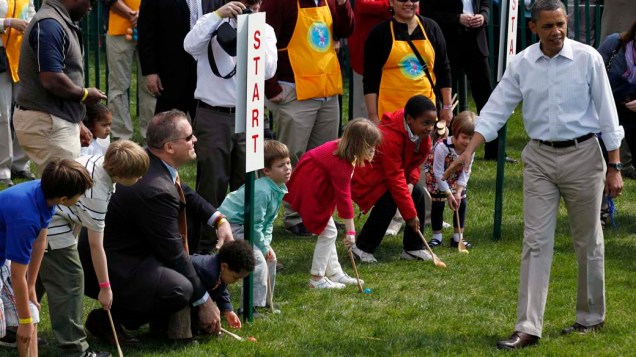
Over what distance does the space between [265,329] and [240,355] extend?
57cm

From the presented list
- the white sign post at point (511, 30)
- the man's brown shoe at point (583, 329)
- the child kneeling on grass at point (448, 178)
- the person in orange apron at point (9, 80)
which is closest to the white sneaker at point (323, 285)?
the child kneeling on grass at point (448, 178)

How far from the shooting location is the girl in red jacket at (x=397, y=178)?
30.2ft

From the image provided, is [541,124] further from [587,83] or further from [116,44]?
[116,44]

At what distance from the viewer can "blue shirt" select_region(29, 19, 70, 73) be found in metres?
8.09

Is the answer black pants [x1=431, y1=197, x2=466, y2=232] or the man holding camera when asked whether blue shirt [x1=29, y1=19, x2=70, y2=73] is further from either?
black pants [x1=431, y1=197, x2=466, y2=232]

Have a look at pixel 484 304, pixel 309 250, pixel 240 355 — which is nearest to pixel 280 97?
pixel 309 250

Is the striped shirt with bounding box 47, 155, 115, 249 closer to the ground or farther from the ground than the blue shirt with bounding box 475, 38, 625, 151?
closer to the ground

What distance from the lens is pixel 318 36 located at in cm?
1009

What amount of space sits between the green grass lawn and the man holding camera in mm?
867

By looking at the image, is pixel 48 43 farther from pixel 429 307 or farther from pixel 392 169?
pixel 429 307

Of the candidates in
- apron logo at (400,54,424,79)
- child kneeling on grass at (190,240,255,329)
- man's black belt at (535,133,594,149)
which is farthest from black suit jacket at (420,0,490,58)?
child kneeling on grass at (190,240,255,329)

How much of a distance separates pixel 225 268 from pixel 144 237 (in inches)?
20.8

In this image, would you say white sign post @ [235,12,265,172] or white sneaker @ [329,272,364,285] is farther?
white sneaker @ [329,272,364,285]

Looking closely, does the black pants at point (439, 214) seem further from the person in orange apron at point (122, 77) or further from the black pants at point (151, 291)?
the person in orange apron at point (122, 77)
